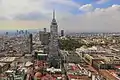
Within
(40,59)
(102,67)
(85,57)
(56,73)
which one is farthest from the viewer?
(85,57)

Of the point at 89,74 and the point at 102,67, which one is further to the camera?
the point at 102,67

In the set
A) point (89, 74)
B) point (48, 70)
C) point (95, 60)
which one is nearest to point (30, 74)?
point (48, 70)

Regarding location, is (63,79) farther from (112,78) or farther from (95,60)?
(95,60)

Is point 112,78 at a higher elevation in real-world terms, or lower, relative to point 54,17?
lower

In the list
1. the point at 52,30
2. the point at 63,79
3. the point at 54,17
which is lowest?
the point at 63,79

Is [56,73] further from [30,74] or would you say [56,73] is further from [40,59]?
[40,59]

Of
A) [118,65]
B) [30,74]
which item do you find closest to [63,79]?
[30,74]

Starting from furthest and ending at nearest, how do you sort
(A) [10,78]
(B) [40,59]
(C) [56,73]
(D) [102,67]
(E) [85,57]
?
(E) [85,57] → (B) [40,59] → (D) [102,67] → (C) [56,73] → (A) [10,78]

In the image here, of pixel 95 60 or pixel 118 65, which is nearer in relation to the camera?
pixel 118 65

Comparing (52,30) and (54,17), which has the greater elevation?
(54,17)
